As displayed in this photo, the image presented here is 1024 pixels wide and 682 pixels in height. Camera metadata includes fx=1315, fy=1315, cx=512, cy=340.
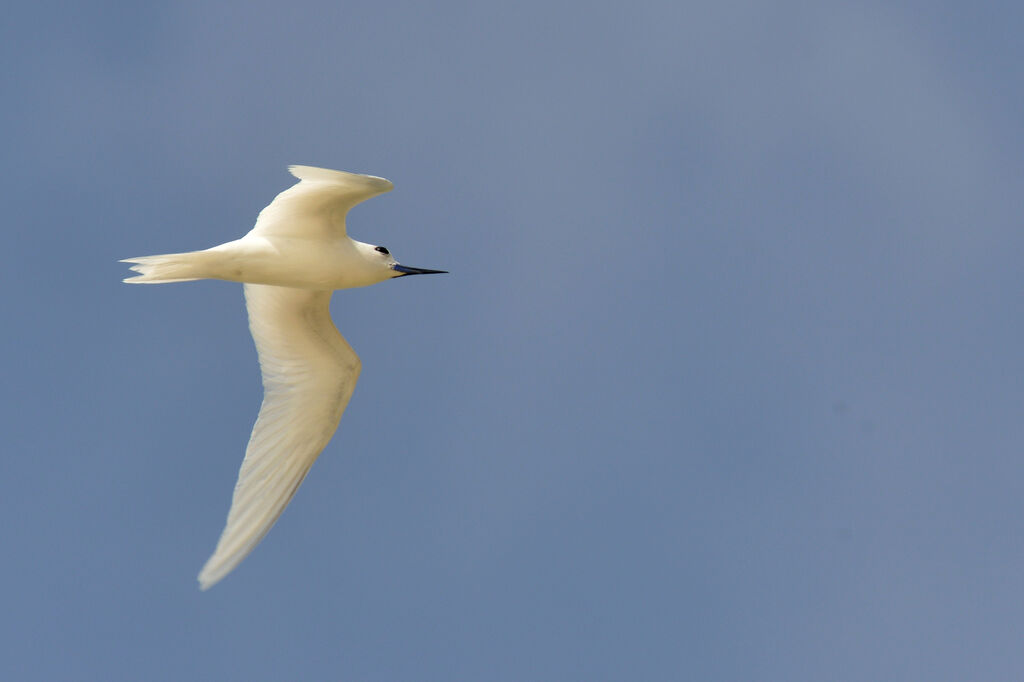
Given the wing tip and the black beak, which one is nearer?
the wing tip

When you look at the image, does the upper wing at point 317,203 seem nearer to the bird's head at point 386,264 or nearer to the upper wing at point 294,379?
the bird's head at point 386,264

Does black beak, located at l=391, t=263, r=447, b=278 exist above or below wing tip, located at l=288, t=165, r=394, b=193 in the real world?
below

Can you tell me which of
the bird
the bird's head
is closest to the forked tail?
the bird

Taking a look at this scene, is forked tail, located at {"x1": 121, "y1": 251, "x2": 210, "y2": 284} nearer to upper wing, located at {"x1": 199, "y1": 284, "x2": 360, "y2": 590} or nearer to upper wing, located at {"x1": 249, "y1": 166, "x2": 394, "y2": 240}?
upper wing, located at {"x1": 249, "y1": 166, "x2": 394, "y2": 240}

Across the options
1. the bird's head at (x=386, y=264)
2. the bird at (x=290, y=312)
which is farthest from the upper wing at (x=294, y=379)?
the bird's head at (x=386, y=264)

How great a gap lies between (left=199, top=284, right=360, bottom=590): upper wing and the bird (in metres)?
0.01

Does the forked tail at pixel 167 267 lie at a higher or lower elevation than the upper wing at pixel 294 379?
higher

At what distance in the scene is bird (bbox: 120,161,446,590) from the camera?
15.6m

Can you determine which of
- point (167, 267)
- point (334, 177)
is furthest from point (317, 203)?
point (167, 267)

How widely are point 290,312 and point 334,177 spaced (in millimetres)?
3226

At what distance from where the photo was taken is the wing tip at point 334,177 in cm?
1507

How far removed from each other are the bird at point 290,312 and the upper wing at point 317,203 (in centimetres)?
1

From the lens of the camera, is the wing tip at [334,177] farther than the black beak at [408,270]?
No

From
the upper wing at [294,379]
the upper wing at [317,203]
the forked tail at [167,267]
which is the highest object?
the upper wing at [317,203]
